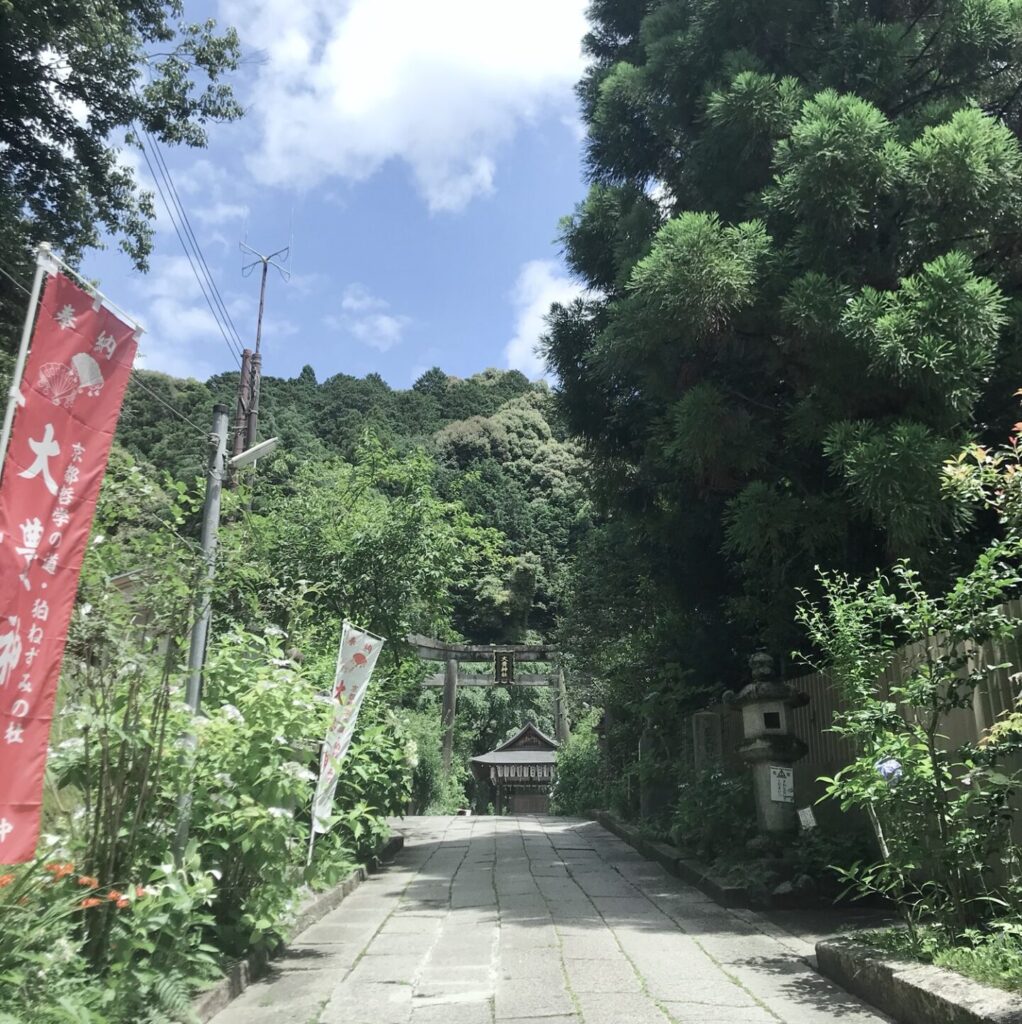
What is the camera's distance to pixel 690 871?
8414 mm

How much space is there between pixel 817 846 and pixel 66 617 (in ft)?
19.7

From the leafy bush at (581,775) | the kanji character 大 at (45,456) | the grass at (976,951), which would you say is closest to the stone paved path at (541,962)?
the grass at (976,951)

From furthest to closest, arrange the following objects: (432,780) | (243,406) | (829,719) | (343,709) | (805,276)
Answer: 1. (432,780)
2. (243,406)
3. (829,719)
4. (805,276)
5. (343,709)

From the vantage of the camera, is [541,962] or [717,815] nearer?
[541,962]

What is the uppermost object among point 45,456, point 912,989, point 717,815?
point 45,456

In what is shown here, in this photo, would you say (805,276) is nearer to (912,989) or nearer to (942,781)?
(942,781)

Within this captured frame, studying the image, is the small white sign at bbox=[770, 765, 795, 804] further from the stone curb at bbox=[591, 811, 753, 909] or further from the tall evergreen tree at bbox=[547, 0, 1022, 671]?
the tall evergreen tree at bbox=[547, 0, 1022, 671]

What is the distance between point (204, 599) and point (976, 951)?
396 centimetres

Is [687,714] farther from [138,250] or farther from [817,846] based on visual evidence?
[138,250]

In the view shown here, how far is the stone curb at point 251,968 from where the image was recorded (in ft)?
13.8

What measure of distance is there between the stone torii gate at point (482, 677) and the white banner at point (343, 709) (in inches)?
685

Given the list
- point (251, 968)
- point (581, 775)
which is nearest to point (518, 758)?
point (581, 775)

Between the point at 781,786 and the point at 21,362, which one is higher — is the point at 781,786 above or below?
below

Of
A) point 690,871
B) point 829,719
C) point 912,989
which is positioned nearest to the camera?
point 912,989
